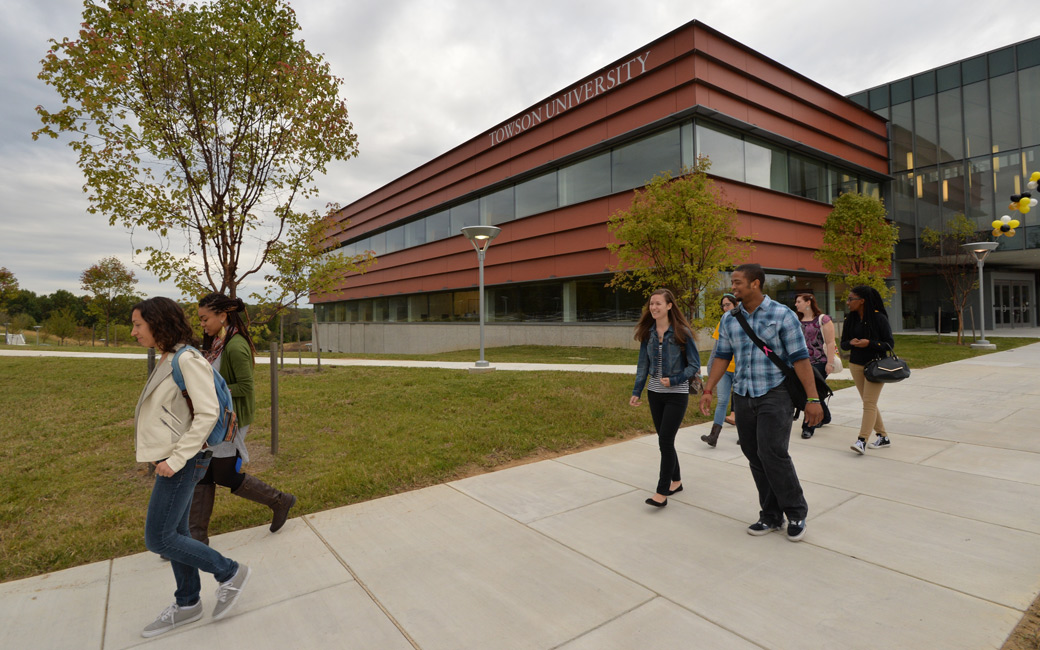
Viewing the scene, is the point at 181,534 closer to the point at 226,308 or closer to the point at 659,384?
the point at 226,308

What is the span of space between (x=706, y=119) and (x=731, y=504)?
1706cm

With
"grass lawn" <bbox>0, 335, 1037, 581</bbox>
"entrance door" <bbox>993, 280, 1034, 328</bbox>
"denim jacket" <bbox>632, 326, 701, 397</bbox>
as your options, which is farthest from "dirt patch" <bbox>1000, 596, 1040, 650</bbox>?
"entrance door" <bbox>993, 280, 1034, 328</bbox>

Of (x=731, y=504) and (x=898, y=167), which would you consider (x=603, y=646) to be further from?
(x=898, y=167)

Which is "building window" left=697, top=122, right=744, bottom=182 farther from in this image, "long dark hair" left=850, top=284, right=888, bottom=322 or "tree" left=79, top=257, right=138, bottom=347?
"tree" left=79, top=257, right=138, bottom=347

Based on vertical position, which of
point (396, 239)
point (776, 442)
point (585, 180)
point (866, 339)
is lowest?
point (776, 442)

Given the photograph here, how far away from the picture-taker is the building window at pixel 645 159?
1855 cm

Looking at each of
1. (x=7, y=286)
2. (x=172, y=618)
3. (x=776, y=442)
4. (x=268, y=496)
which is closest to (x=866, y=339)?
(x=776, y=442)

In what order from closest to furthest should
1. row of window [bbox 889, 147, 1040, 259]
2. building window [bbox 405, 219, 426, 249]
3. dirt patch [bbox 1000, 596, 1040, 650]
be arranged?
1. dirt patch [bbox 1000, 596, 1040, 650]
2. row of window [bbox 889, 147, 1040, 259]
3. building window [bbox 405, 219, 426, 249]

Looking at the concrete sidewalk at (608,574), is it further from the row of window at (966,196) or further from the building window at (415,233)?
the building window at (415,233)

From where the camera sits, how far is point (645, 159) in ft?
63.8

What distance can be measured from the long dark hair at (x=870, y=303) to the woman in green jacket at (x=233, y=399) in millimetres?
6358

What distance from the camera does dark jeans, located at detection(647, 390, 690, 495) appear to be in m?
4.47

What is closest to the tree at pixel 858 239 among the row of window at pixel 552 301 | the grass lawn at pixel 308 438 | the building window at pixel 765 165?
the row of window at pixel 552 301

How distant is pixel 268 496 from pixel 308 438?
3383mm
